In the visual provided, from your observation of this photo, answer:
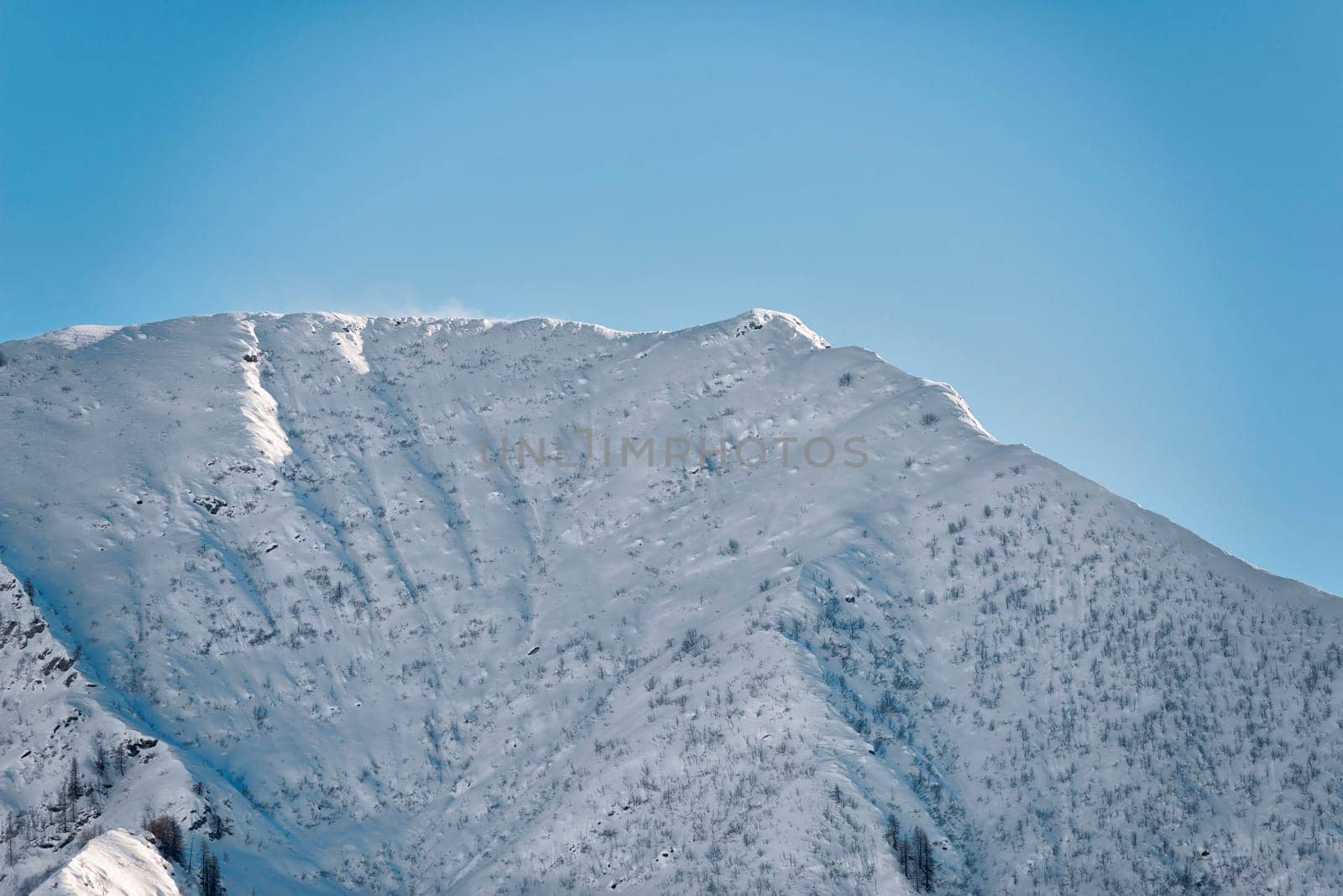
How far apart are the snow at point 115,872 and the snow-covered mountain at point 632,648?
3.28 metres

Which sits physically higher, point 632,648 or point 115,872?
point 632,648

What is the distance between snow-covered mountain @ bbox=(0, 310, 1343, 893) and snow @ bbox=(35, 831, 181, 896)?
328 centimetres

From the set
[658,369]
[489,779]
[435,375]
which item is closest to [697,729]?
[489,779]

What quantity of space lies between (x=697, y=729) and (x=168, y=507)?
90.8ft

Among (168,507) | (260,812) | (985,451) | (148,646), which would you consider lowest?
(260,812)

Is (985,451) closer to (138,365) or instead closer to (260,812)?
(260,812)

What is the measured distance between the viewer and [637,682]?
38812 millimetres

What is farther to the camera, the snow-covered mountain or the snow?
the snow-covered mountain

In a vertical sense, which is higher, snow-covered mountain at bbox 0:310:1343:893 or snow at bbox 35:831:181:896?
snow-covered mountain at bbox 0:310:1343:893

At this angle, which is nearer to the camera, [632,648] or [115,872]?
[115,872]

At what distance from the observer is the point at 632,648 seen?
41.9 meters

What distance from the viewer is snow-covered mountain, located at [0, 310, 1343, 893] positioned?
3066cm

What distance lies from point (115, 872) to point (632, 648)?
20726 mm

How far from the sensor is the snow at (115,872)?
23.1 metres
